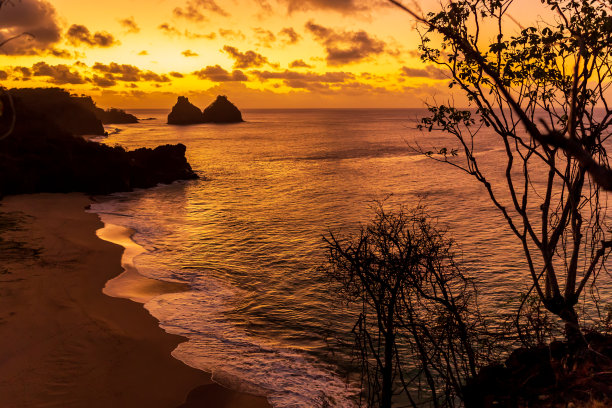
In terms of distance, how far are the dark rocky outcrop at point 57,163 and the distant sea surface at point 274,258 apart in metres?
2.59

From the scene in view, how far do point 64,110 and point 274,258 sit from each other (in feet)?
511

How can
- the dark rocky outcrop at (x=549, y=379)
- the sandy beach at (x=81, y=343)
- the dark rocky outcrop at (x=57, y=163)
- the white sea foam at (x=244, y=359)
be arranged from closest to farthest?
the dark rocky outcrop at (x=549, y=379) → the sandy beach at (x=81, y=343) → the white sea foam at (x=244, y=359) → the dark rocky outcrop at (x=57, y=163)

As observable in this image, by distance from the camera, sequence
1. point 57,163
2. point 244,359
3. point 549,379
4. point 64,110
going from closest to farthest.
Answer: point 549,379, point 244,359, point 57,163, point 64,110

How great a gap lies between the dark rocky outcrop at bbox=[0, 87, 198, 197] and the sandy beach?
18.1m

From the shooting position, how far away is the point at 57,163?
43469 mm

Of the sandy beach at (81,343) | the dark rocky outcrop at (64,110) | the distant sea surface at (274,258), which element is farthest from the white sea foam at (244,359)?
the dark rocky outcrop at (64,110)

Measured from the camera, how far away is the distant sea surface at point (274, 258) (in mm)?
15500

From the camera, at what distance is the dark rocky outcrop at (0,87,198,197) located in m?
40.6

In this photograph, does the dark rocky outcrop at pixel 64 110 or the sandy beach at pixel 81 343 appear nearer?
the sandy beach at pixel 81 343

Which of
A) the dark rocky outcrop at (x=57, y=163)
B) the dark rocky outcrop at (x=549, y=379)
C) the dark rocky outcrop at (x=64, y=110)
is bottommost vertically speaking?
the dark rocky outcrop at (x=549, y=379)

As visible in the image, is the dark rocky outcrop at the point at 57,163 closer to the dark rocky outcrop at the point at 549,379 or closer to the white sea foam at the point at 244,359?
the white sea foam at the point at 244,359

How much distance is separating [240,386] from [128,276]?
39.1ft

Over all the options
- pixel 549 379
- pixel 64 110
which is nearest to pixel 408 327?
pixel 549 379

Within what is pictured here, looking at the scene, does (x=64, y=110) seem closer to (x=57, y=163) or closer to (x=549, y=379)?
(x=57, y=163)
